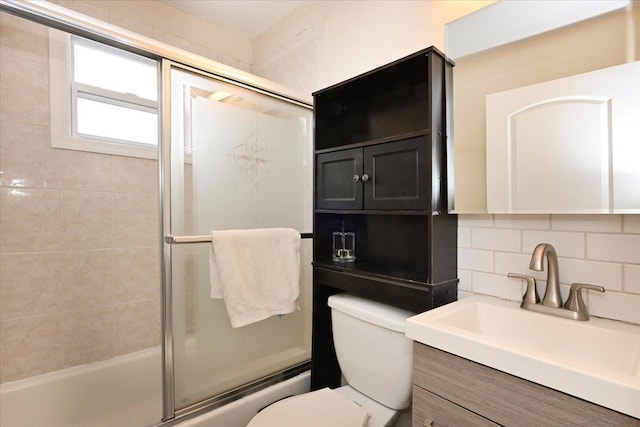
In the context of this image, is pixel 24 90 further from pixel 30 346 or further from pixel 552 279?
pixel 552 279

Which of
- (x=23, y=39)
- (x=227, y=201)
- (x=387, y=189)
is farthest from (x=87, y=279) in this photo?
(x=387, y=189)

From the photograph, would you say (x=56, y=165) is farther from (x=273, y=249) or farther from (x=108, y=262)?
(x=273, y=249)

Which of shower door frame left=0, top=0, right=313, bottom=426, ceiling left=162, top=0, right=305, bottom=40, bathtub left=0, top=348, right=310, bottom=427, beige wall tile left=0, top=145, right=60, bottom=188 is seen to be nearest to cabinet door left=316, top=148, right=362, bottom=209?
shower door frame left=0, top=0, right=313, bottom=426

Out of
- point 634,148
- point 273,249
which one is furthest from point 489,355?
point 273,249

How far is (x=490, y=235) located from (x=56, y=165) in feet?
7.32

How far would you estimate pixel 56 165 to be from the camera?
5.89 feet

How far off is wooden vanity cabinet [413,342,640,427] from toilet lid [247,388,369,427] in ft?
1.08

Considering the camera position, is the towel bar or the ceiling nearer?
the towel bar

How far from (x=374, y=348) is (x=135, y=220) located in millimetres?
1686

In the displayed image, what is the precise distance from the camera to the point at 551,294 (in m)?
1.04

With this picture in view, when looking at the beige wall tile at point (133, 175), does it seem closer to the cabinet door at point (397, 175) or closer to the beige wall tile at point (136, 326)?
the beige wall tile at point (136, 326)

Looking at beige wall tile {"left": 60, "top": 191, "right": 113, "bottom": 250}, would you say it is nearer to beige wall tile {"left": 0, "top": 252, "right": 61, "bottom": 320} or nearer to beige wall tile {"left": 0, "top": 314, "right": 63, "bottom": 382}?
beige wall tile {"left": 0, "top": 252, "right": 61, "bottom": 320}

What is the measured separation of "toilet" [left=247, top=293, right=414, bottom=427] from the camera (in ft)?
3.85

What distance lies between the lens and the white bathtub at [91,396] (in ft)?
5.43
